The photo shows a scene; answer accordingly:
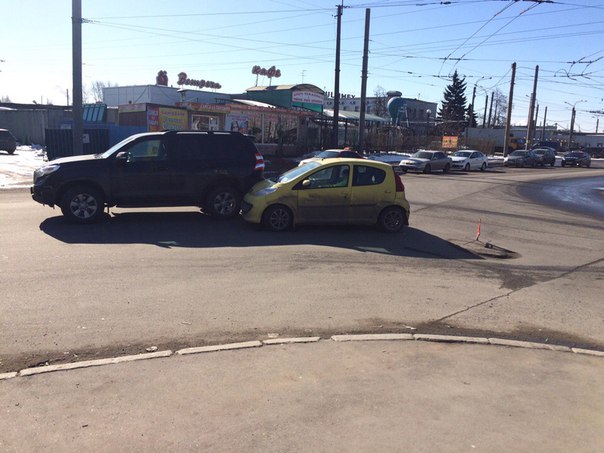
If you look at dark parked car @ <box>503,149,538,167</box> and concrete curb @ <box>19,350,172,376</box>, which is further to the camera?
dark parked car @ <box>503,149,538,167</box>

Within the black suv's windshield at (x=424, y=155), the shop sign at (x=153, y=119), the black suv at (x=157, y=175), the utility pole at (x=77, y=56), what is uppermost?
the utility pole at (x=77, y=56)

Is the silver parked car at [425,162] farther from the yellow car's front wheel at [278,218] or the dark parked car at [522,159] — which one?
the yellow car's front wheel at [278,218]

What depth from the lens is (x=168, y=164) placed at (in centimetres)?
1147

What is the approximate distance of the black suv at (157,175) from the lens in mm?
10594

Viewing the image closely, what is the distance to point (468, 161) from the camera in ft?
131

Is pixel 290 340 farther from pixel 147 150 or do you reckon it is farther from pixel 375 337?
pixel 147 150

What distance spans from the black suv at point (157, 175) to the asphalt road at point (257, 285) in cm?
50

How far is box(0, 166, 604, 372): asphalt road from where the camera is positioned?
545cm

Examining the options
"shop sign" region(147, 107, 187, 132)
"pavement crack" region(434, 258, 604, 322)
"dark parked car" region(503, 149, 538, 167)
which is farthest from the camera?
"dark parked car" region(503, 149, 538, 167)

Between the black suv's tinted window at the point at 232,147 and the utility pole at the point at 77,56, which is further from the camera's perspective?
the utility pole at the point at 77,56

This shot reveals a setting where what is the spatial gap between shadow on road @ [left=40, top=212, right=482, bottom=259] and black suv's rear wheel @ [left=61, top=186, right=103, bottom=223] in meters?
0.19

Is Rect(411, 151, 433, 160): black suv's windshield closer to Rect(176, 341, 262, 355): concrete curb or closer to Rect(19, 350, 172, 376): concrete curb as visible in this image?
Rect(176, 341, 262, 355): concrete curb

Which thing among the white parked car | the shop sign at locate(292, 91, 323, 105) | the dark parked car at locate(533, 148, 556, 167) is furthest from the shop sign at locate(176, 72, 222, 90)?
the dark parked car at locate(533, 148, 556, 167)

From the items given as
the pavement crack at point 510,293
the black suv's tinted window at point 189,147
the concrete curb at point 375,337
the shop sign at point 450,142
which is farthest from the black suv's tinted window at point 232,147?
the shop sign at point 450,142
